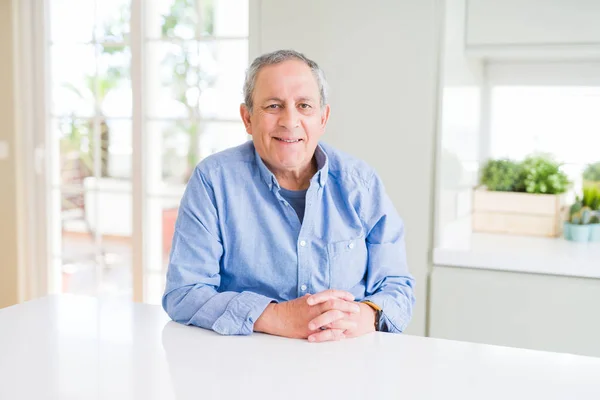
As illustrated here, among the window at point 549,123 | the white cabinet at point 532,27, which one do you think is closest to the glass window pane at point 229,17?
the white cabinet at point 532,27

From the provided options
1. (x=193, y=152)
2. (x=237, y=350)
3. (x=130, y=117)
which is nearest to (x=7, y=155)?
(x=130, y=117)

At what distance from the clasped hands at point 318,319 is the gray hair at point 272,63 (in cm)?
55

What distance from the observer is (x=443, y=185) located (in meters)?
2.65

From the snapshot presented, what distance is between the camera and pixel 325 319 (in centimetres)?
142

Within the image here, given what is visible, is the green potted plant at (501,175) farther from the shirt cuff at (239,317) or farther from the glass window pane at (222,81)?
the shirt cuff at (239,317)

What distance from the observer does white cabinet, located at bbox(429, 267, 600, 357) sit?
243 cm

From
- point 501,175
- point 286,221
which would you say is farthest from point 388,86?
point 286,221

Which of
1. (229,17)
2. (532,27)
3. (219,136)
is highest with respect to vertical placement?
(229,17)

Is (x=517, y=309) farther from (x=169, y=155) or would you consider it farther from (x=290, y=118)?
(x=169, y=155)

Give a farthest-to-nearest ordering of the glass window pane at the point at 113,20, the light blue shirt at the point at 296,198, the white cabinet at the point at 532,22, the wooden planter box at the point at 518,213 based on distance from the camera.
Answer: the glass window pane at the point at 113,20 < the wooden planter box at the point at 518,213 < the white cabinet at the point at 532,22 < the light blue shirt at the point at 296,198

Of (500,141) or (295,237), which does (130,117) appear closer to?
(500,141)

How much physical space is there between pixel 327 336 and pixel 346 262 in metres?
0.34

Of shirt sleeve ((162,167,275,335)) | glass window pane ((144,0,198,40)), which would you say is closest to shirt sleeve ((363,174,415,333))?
shirt sleeve ((162,167,275,335))

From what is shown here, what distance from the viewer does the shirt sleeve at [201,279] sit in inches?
57.7
